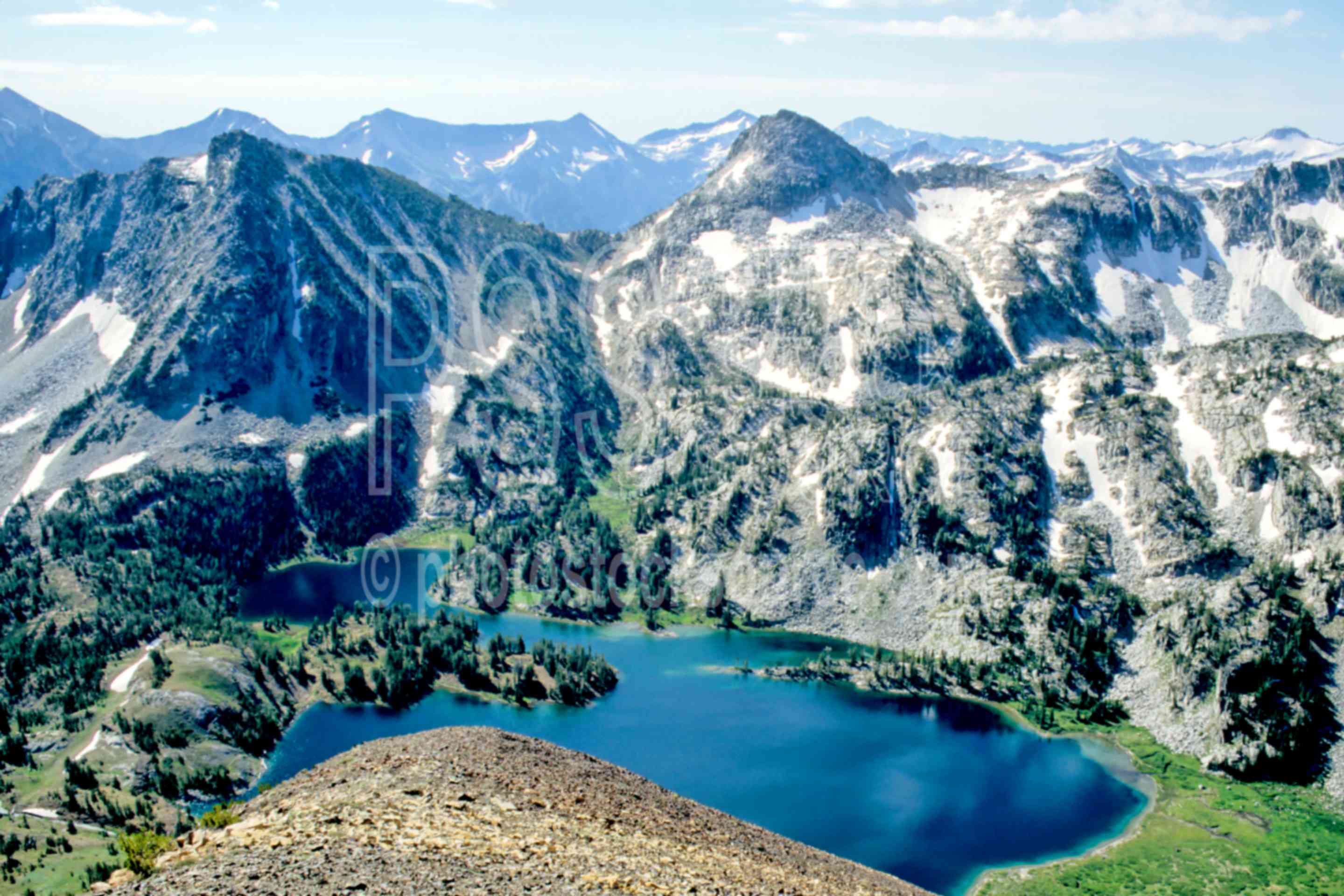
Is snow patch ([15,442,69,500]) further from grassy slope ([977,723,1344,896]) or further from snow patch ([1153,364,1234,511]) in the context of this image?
snow patch ([1153,364,1234,511])

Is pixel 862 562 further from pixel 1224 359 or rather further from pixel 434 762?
pixel 434 762

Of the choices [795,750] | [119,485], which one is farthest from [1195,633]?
[119,485]

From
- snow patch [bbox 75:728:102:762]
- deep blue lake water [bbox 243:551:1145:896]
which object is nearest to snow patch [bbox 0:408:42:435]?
deep blue lake water [bbox 243:551:1145:896]

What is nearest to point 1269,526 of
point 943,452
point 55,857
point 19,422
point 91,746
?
point 943,452

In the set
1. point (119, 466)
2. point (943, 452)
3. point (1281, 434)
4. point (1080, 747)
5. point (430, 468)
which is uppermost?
point (1281, 434)

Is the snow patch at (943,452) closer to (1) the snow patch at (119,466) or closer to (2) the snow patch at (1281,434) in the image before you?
(2) the snow patch at (1281,434)

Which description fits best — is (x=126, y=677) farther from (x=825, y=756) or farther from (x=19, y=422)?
(x=19, y=422)

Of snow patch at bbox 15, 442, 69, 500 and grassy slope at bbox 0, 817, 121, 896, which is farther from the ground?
snow patch at bbox 15, 442, 69, 500
